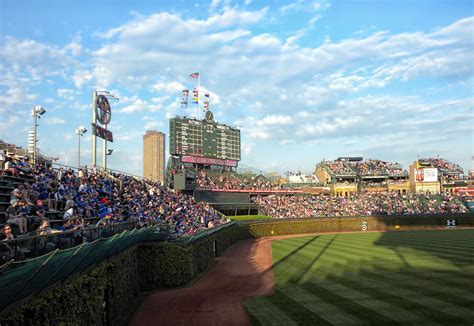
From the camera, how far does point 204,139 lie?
5594 centimetres

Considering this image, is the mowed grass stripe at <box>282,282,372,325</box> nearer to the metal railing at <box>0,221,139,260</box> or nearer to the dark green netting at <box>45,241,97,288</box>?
the metal railing at <box>0,221,139,260</box>

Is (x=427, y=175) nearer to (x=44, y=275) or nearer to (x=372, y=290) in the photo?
(x=372, y=290)

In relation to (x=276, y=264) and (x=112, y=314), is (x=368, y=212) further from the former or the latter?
(x=112, y=314)

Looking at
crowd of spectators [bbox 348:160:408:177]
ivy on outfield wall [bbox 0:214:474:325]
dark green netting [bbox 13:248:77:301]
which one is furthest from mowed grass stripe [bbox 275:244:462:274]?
crowd of spectators [bbox 348:160:408:177]

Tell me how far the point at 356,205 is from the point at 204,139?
26265 mm

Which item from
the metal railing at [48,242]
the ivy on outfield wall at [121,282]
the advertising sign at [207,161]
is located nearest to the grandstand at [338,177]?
the advertising sign at [207,161]

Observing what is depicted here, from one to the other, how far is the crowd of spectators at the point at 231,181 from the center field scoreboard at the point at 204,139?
2472mm

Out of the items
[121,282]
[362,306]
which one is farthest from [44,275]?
[362,306]

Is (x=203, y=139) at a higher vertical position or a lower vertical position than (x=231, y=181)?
higher

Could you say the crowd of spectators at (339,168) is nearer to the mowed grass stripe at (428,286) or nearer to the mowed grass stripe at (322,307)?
the mowed grass stripe at (428,286)

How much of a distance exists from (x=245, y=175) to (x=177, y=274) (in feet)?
154

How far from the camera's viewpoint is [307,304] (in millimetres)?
14656

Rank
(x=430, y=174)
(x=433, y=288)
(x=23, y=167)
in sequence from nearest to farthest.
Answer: (x=433, y=288) → (x=23, y=167) → (x=430, y=174)

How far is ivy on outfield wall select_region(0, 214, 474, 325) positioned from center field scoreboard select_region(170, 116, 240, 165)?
17.4m
